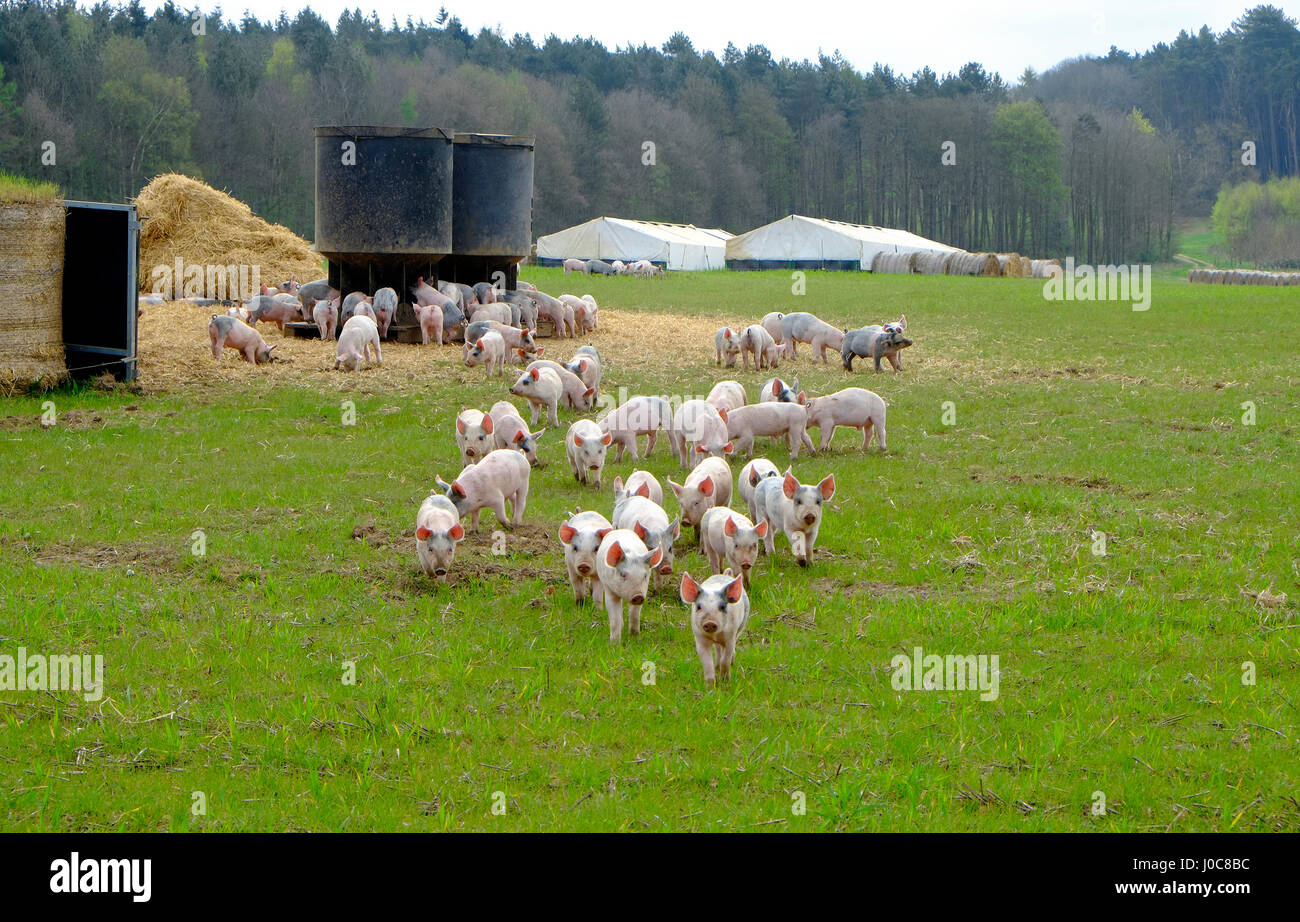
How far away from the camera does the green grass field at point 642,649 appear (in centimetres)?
454

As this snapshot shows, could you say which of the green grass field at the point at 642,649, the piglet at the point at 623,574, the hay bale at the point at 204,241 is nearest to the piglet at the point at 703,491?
the green grass field at the point at 642,649

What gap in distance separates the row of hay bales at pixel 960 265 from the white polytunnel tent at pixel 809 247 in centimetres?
148

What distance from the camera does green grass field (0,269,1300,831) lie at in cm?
454

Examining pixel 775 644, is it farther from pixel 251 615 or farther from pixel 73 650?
pixel 73 650

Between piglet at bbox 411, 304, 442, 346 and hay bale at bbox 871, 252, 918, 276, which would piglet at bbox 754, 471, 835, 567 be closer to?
piglet at bbox 411, 304, 442, 346

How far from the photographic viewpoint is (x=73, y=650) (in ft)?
19.3

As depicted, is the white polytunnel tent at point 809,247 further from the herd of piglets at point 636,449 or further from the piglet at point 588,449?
the piglet at point 588,449

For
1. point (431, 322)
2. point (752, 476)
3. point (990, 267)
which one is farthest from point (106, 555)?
point (990, 267)

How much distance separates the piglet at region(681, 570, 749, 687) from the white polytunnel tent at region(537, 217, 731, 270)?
170 feet

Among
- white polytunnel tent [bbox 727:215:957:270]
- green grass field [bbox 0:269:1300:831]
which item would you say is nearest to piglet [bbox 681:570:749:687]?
green grass field [bbox 0:269:1300:831]

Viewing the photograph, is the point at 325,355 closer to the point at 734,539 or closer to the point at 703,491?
the point at 703,491

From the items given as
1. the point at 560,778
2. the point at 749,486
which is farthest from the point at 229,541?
the point at 560,778

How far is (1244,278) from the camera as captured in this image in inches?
1937

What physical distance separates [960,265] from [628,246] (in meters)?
15.2
